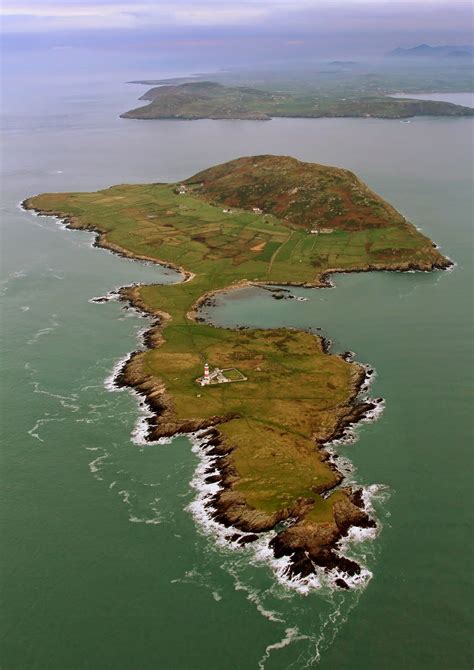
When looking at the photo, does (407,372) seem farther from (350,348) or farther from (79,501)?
(79,501)

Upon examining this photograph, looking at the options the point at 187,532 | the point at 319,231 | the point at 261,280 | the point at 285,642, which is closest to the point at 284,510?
the point at 187,532

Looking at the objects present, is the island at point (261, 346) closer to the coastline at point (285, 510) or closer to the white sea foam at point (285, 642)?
the coastline at point (285, 510)

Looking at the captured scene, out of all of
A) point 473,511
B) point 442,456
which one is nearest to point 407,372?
point 442,456

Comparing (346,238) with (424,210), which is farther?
(424,210)

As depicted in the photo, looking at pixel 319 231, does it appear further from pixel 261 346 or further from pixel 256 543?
pixel 256 543

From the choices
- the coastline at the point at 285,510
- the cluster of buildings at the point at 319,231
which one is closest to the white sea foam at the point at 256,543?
the coastline at the point at 285,510
